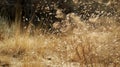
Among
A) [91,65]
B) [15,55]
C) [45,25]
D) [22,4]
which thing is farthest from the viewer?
[22,4]

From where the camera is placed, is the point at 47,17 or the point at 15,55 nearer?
the point at 15,55

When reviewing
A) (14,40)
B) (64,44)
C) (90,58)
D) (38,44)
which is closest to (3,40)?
(14,40)

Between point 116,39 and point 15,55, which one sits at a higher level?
point 116,39

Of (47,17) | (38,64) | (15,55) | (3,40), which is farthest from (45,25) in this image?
(38,64)

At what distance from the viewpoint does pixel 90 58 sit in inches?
178

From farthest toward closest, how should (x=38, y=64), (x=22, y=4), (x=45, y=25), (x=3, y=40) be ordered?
(x=22, y=4) < (x=45, y=25) < (x=3, y=40) < (x=38, y=64)

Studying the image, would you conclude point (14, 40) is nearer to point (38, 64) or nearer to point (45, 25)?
point (38, 64)

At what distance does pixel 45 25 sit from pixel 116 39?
326 centimetres

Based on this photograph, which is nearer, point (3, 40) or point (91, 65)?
point (91, 65)

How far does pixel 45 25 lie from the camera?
308 inches

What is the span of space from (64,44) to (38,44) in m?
0.78

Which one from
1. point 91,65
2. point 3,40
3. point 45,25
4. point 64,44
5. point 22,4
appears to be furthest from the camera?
point 22,4

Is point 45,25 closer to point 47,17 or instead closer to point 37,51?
point 47,17

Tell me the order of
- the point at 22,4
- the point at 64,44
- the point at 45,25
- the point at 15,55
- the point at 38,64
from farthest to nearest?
the point at 22,4 < the point at 45,25 < the point at 15,55 < the point at 64,44 < the point at 38,64
